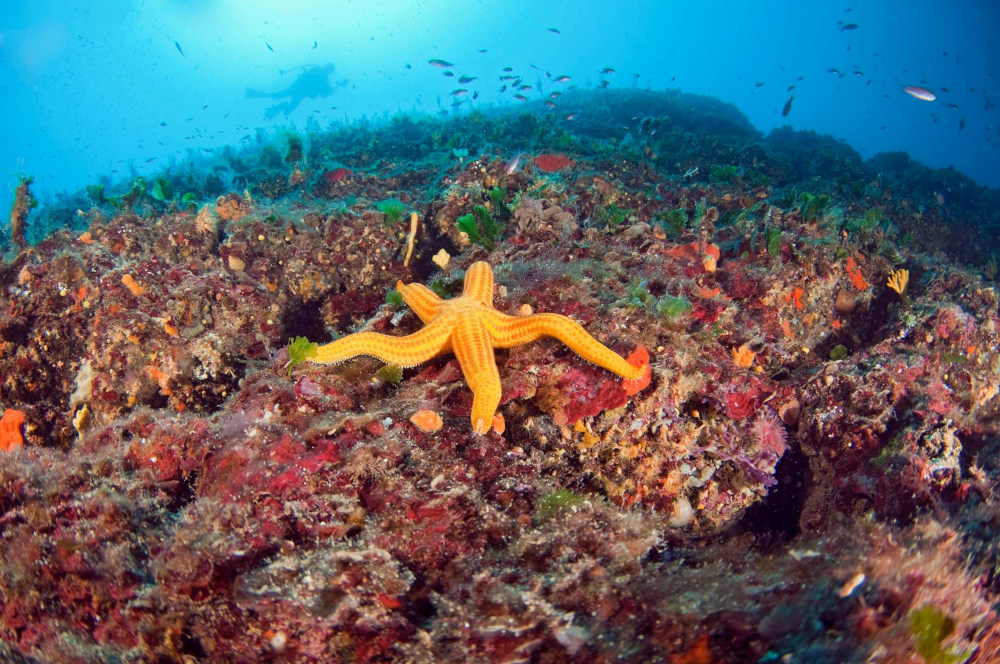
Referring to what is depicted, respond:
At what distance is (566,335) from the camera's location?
12.1 ft

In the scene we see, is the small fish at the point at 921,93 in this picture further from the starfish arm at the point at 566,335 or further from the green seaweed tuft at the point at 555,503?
the green seaweed tuft at the point at 555,503

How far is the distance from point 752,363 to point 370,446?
13.1 feet

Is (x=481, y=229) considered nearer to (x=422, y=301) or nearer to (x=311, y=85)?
(x=422, y=301)

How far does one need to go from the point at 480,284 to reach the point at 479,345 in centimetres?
88

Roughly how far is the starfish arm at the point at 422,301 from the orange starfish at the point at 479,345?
41 mm

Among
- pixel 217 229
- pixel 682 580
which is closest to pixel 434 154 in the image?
pixel 217 229

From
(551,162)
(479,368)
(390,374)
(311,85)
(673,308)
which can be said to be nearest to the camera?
(479,368)

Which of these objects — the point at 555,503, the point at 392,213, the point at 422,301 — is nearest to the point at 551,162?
the point at 392,213

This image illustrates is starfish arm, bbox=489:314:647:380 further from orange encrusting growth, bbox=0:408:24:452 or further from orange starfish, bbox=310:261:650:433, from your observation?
orange encrusting growth, bbox=0:408:24:452

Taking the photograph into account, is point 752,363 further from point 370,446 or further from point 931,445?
point 370,446

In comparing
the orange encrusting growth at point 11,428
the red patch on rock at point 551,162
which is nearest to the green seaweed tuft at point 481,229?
the red patch on rock at point 551,162

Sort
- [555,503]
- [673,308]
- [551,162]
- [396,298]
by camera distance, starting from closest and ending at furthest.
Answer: [555,503] < [673,308] < [396,298] < [551,162]

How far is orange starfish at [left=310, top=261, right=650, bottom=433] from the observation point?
141 inches

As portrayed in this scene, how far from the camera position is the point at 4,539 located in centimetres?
288
